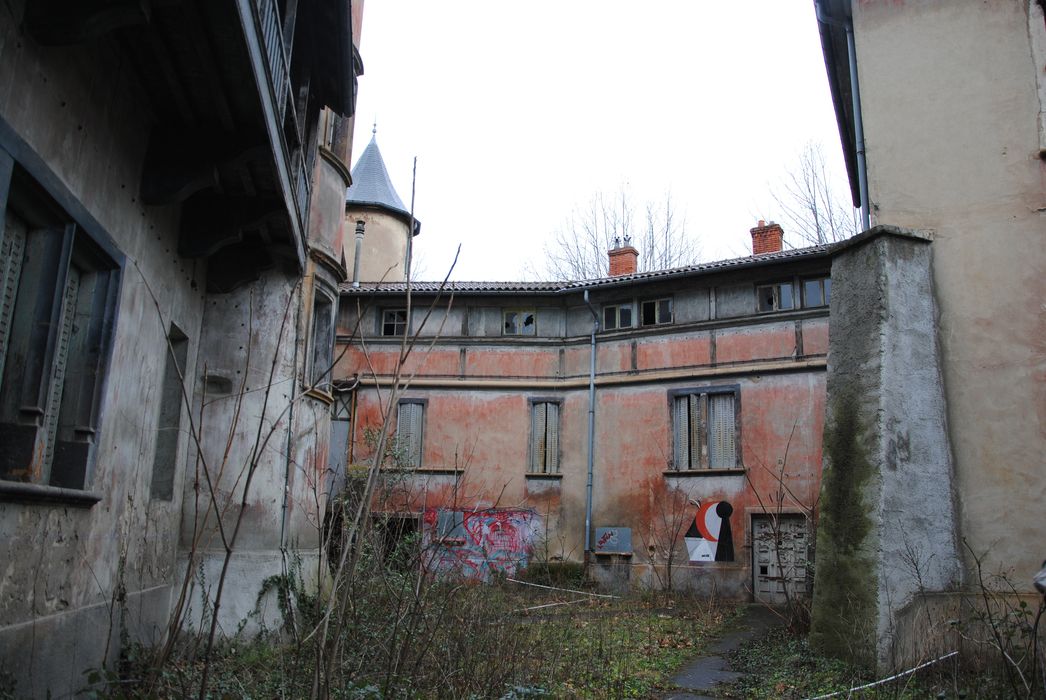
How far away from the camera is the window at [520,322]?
21.2 meters

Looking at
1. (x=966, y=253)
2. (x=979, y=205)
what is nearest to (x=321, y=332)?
(x=966, y=253)

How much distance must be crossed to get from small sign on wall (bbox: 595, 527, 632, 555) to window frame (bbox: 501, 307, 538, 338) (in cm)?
514

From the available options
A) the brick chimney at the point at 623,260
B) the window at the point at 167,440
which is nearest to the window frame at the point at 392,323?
the brick chimney at the point at 623,260

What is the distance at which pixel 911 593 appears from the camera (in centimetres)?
755

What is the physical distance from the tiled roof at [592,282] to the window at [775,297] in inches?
26.5

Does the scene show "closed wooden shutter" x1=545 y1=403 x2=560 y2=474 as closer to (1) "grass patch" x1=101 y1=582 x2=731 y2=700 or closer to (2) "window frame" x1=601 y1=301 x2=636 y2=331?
(2) "window frame" x1=601 y1=301 x2=636 y2=331

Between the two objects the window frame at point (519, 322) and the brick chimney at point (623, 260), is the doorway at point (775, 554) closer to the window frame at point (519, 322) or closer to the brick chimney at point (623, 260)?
the window frame at point (519, 322)

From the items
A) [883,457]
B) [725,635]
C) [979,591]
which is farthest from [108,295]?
[725,635]

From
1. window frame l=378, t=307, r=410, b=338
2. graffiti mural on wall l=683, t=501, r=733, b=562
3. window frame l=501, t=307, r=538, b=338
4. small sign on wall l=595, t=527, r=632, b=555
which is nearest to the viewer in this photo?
graffiti mural on wall l=683, t=501, r=733, b=562

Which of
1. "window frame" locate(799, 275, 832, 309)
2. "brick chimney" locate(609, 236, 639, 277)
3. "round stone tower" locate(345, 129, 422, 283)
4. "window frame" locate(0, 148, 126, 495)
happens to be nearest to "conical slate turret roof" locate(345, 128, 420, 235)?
"round stone tower" locate(345, 129, 422, 283)

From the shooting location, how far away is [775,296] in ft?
60.7

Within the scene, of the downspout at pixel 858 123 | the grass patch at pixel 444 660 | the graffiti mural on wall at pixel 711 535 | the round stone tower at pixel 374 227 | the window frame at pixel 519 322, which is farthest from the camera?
the round stone tower at pixel 374 227

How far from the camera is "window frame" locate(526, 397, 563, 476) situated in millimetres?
20219

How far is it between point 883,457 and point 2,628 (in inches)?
277
